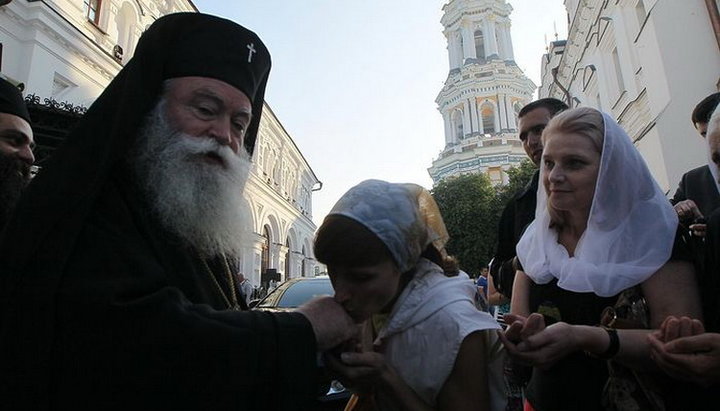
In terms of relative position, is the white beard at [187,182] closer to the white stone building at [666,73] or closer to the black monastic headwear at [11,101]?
the black monastic headwear at [11,101]

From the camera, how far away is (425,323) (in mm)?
1461

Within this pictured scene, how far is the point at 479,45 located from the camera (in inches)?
1657

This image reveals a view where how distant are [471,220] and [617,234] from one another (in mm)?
23083

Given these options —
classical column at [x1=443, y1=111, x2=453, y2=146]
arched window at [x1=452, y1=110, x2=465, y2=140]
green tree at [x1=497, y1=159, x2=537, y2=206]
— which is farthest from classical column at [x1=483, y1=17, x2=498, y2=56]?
green tree at [x1=497, y1=159, x2=537, y2=206]

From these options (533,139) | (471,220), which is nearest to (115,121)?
(533,139)

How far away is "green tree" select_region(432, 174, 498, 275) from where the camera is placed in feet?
76.9

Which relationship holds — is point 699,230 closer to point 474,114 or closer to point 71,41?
point 71,41

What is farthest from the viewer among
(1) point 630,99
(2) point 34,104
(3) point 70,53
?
(1) point 630,99

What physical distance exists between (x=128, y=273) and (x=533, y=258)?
5.11ft

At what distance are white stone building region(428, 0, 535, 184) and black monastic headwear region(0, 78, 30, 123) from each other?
115 ft

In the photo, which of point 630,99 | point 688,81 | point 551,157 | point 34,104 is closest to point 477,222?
point 630,99

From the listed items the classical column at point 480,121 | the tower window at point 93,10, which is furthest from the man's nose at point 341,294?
the classical column at point 480,121

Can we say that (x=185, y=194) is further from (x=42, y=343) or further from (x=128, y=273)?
(x=42, y=343)

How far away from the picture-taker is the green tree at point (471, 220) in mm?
Result: 23438
